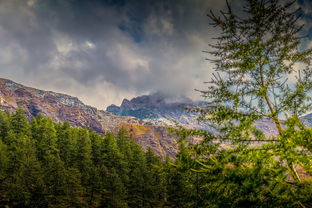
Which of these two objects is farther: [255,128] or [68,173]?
[68,173]

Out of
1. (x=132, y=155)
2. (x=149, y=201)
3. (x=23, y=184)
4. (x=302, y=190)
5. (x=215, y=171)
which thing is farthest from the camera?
(x=132, y=155)

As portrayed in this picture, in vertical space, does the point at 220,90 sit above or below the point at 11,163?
above

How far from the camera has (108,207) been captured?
34.3 metres

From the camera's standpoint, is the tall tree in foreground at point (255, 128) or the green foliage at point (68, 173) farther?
the green foliage at point (68, 173)

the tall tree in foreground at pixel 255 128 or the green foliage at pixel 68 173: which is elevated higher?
the tall tree in foreground at pixel 255 128

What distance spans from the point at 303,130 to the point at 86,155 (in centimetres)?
4752

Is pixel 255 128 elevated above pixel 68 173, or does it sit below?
above

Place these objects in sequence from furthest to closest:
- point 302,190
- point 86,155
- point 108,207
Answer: point 86,155 → point 108,207 → point 302,190

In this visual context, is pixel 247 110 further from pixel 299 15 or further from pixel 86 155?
pixel 86 155

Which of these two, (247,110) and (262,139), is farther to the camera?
(247,110)

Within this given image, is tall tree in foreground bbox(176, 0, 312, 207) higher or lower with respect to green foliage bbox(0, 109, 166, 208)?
higher

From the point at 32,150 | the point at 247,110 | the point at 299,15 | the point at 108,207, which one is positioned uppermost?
the point at 299,15

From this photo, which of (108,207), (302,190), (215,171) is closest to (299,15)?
(302,190)

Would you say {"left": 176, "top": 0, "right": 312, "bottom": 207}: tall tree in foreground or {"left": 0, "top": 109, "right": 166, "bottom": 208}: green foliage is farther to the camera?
{"left": 0, "top": 109, "right": 166, "bottom": 208}: green foliage
